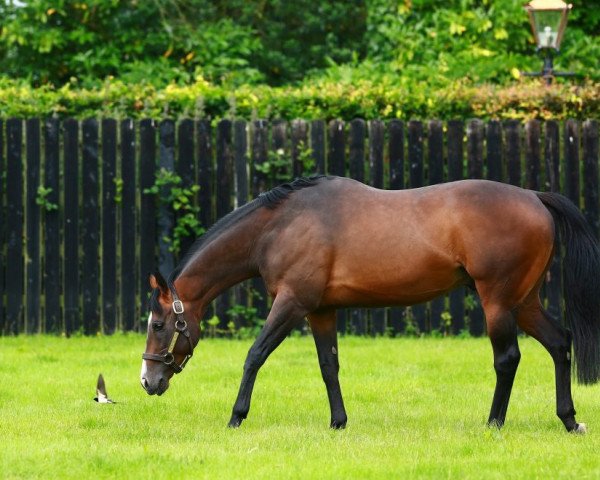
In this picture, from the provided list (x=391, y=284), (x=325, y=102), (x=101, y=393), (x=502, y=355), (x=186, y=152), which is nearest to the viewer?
(x=502, y=355)

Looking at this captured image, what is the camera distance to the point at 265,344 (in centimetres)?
838

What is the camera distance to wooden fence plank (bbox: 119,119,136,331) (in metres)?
13.2

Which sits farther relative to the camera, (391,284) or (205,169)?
(205,169)

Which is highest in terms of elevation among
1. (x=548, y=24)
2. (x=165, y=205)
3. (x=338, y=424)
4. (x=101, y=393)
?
(x=548, y=24)

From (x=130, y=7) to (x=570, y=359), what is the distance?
1293 cm

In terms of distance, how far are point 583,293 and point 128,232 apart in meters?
6.12

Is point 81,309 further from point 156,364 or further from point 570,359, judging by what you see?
point 570,359

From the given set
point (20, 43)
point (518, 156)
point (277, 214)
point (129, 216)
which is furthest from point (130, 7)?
point (277, 214)

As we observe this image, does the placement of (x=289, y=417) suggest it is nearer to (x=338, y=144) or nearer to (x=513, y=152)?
(x=338, y=144)

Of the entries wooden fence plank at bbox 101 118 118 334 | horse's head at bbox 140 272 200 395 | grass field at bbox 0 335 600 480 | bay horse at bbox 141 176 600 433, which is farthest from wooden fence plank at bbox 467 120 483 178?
horse's head at bbox 140 272 200 395

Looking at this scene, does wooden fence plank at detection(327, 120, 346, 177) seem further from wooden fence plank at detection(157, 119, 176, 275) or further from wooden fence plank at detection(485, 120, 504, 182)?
wooden fence plank at detection(157, 119, 176, 275)

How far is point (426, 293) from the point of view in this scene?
847 cm

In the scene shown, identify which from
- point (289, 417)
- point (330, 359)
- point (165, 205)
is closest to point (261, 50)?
point (165, 205)

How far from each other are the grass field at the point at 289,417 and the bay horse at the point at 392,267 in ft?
1.46
